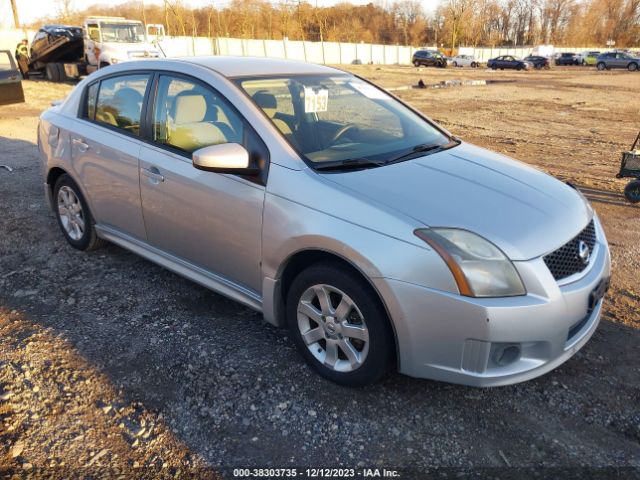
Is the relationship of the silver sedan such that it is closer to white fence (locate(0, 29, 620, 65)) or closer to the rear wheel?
the rear wheel

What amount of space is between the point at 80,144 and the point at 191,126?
53.1 inches

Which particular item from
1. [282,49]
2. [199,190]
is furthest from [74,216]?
[282,49]

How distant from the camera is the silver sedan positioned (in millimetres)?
2445

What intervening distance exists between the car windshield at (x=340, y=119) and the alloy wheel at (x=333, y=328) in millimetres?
747

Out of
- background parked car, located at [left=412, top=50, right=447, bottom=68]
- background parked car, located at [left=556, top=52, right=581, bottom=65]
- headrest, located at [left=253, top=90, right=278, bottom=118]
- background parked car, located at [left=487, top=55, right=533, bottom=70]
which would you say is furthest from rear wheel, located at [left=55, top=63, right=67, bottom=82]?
background parked car, located at [left=556, top=52, right=581, bottom=65]

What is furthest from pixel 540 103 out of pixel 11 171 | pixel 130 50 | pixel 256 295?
pixel 256 295

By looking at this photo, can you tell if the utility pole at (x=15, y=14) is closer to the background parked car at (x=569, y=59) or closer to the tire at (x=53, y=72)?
the tire at (x=53, y=72)

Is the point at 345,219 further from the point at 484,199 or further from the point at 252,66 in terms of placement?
the point at 252,66

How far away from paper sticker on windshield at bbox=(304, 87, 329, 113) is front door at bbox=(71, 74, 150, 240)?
3.94 feet

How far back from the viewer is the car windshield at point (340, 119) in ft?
10.5

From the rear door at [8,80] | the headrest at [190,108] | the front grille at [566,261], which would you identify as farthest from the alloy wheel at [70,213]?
the rear door at [8,80]

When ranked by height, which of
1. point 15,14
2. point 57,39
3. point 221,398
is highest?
point 15,14

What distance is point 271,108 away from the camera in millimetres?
3273

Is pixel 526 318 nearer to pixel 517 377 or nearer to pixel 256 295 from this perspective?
pixel 517 377
